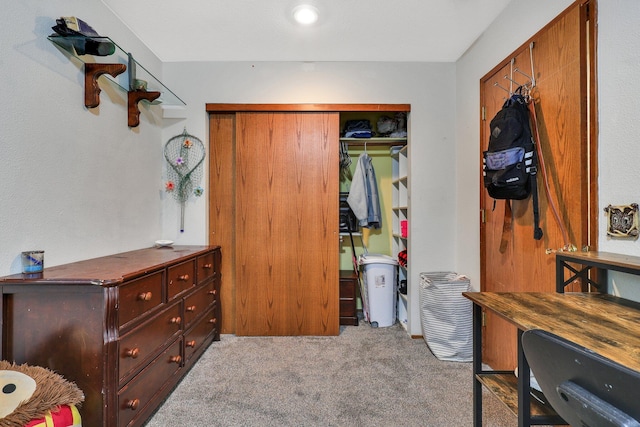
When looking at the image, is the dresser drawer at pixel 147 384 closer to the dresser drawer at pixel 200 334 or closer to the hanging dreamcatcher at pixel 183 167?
the dresser drawer at pixel 200 334

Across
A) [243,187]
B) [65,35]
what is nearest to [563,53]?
[243,187]

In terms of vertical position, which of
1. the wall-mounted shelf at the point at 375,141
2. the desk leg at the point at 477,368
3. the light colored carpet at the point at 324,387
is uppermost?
the wall-mounted shelf at the point at 375,141

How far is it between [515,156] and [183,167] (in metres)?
2.53

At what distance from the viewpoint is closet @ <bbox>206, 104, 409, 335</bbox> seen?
2650mm

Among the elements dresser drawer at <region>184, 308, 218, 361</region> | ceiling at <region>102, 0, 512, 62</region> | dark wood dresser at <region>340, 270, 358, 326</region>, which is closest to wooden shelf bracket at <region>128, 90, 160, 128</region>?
ceiling at <region>102, 0, 512, 62</region>

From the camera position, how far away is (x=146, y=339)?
155 cm

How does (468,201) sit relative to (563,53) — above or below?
below

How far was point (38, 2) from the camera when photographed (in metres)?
1.47

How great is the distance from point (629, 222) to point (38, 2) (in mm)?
2848

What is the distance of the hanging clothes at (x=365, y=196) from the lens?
295cm

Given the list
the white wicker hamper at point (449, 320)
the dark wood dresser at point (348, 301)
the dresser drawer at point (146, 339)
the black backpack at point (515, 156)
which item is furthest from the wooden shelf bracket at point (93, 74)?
the white wicker hamper at point (449, 320)

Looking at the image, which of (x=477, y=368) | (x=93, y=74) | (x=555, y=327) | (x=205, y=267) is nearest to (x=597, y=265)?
(x=555, y=327)

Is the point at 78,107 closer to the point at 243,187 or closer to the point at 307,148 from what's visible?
the point at 243,187

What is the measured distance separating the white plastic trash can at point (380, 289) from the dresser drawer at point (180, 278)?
1553 mm
